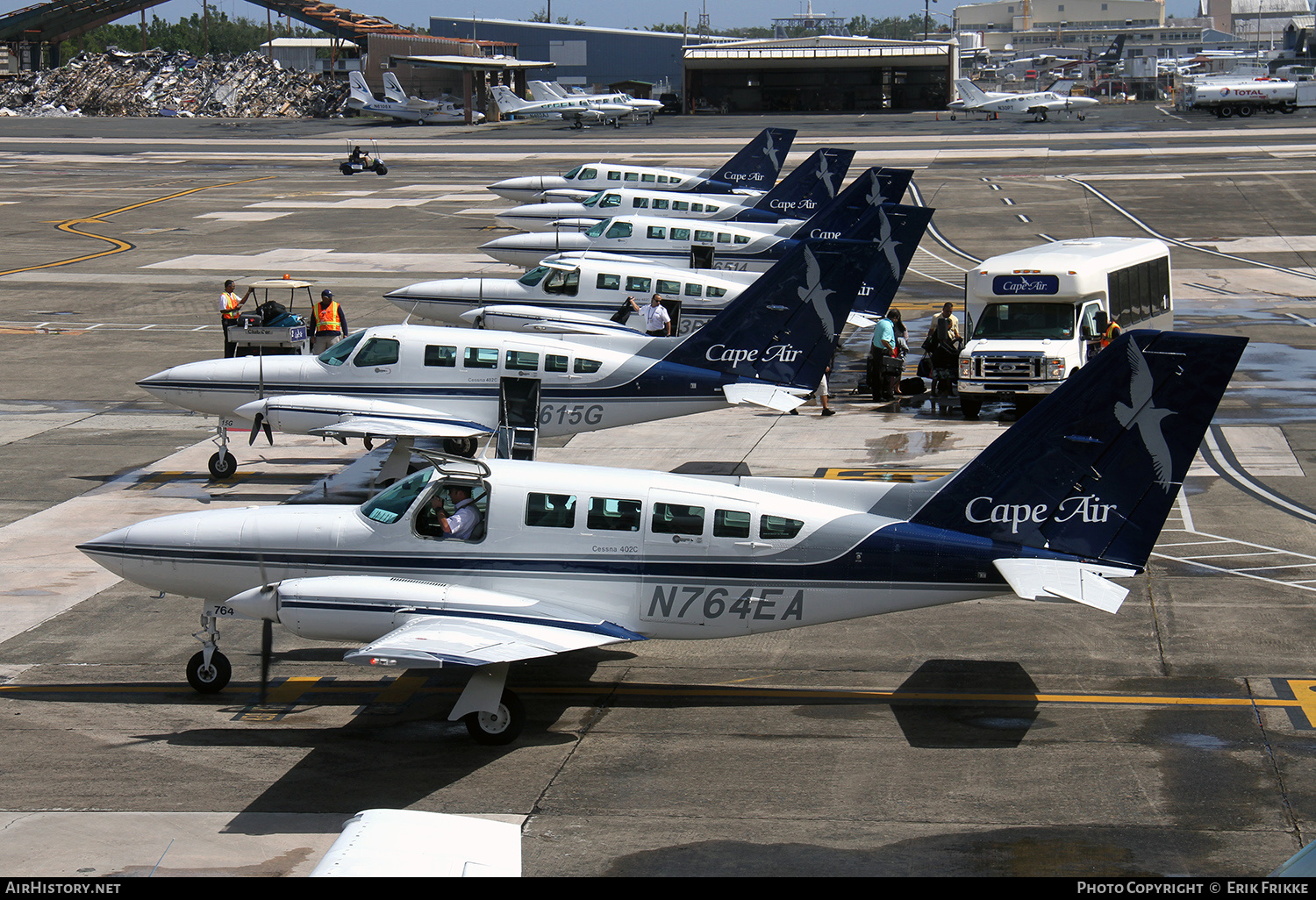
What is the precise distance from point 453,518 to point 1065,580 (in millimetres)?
6765

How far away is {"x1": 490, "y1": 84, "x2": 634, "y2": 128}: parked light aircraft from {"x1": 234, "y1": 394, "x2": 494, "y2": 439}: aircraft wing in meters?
96.4

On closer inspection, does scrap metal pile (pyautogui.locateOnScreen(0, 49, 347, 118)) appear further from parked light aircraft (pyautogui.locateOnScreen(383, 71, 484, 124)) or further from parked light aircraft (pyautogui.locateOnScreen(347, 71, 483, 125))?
parked light aircraft (pyautogui.locateOnScreen(383, 71, 484, 124))

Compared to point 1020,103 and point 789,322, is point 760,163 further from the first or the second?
point 1020,103

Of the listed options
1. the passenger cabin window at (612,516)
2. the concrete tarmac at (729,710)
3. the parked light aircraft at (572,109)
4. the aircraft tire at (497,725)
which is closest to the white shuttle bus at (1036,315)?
the concrete tarmac at (729,710)

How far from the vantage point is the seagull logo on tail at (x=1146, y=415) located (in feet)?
44.0

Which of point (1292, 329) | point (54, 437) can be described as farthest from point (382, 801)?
point (1292, 329)

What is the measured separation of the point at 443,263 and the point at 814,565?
120 feet

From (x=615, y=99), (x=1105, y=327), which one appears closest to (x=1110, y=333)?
(x=1105, y=327)

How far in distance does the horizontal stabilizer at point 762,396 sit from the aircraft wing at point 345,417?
4.56 metres

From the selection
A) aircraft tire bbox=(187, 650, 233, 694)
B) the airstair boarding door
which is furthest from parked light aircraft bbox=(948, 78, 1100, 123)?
aircraft tire bbox=(187, 650, 233, 694)

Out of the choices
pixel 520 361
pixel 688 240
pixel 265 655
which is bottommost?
pixel 265 655

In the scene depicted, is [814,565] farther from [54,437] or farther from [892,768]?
[54,437]

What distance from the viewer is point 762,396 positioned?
23.5m

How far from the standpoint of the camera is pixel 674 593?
14281 millimetres
